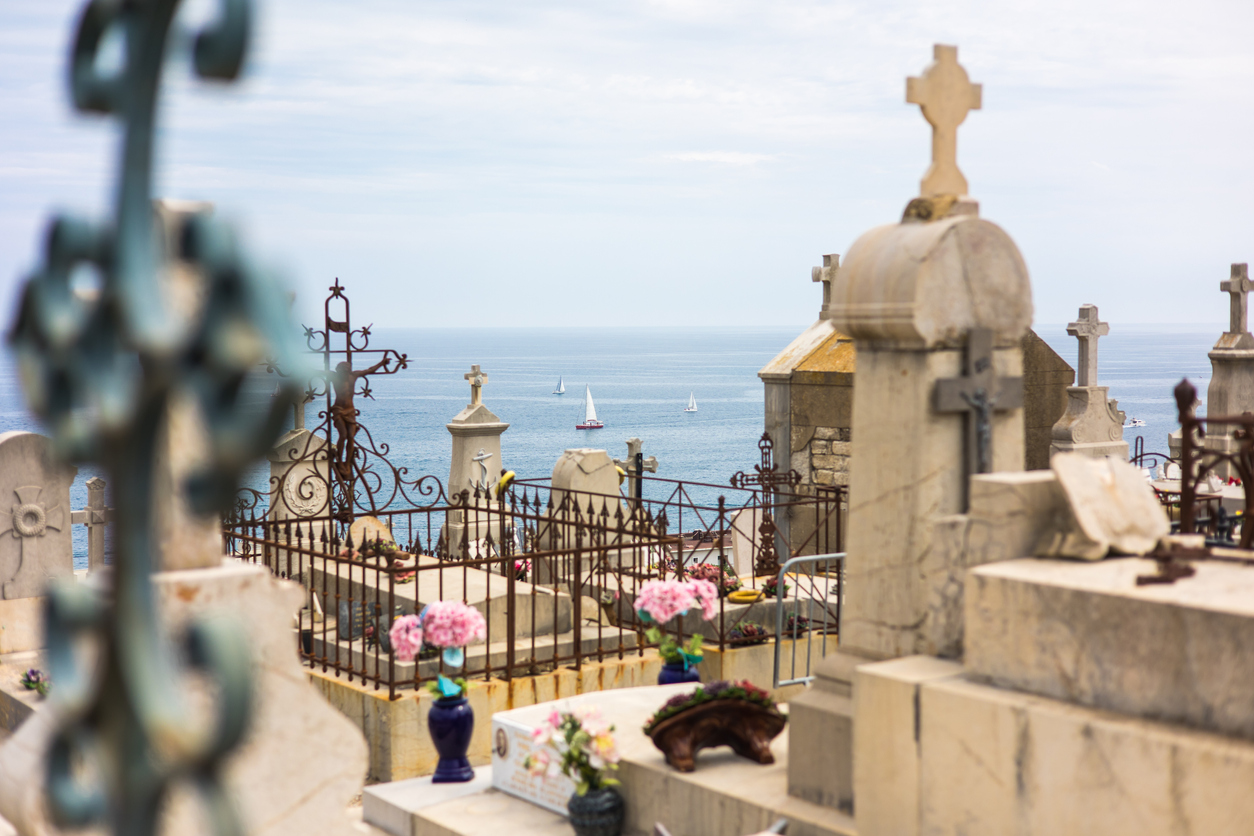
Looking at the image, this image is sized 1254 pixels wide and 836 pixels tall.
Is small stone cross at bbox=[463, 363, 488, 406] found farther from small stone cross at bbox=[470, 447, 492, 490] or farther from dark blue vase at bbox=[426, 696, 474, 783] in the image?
dark blue vase at bbox=[426, 696, 474, 783]

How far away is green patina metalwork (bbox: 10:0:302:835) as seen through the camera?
4.60 ft

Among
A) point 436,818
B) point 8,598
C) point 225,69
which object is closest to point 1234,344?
point 436,818

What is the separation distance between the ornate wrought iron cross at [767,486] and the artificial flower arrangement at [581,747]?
5.87 meters

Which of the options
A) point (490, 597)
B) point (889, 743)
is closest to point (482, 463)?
point (490, 597)

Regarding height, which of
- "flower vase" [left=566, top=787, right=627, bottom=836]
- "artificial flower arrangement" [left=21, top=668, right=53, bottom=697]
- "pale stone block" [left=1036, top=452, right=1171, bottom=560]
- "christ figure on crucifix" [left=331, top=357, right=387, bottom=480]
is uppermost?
"christ figure on crucifix" [left=331, top=357, right=387, bottom=480]

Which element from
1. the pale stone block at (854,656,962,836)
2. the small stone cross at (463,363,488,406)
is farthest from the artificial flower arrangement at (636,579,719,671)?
the small stone cross at (463,363,488,406)

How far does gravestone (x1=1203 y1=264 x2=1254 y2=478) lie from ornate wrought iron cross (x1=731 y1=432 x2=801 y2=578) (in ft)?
22.4

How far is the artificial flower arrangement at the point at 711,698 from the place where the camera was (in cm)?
689

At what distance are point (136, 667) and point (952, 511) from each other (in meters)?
5.33

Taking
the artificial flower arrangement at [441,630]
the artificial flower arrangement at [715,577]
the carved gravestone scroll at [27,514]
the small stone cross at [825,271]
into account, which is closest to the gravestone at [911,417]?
the artificial flower arrangement at [441,630]

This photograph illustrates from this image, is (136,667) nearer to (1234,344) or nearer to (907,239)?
(907,239)

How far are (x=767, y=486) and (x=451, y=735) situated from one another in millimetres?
8375

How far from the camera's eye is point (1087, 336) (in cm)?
1848

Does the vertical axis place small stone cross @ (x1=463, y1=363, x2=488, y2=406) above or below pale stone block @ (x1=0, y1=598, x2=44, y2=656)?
above
